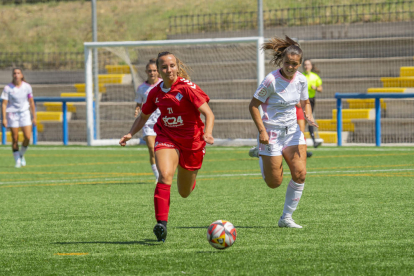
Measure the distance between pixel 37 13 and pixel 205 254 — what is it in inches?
1056

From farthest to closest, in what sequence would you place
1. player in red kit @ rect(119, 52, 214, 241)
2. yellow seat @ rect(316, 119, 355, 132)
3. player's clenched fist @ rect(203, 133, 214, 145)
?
yellow seat @ rect(316, 119, 355, 132) < player in red kit @ rect(119, 52, 214, 241) < player's clenched fist @ rect(203, 133, 214, 145)

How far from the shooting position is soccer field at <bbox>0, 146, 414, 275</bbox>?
5.20 meters

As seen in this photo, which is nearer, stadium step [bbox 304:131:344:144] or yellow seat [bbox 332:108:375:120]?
stadium step [bbox 304:131:344:144]

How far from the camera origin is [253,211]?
26.5ft

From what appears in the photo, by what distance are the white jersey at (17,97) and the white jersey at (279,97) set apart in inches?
360

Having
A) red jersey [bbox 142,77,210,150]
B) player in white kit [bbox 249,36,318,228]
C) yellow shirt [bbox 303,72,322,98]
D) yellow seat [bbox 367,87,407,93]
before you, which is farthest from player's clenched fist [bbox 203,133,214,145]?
yellow seat [bbox 367,87,407,93]

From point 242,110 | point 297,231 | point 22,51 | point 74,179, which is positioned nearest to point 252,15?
point 242,110

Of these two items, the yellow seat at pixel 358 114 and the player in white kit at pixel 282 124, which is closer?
the player in white kit at pixel 282 124

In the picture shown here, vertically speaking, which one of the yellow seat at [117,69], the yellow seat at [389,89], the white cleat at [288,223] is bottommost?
the white cleat at [288,223]

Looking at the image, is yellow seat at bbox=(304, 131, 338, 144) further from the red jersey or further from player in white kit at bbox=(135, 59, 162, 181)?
the red jersey

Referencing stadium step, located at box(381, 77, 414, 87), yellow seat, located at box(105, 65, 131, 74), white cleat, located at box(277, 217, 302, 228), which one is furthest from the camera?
yellow seat, located at box(105, 65, 131, 74)

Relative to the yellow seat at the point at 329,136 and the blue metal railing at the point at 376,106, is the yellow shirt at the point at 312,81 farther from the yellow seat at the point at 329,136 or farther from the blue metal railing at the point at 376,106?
the yellow seat at the point at 329,136

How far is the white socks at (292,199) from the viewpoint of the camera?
22.7 feet

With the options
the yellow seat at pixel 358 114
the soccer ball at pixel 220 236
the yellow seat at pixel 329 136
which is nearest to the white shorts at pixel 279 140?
the soccer ball at pixel 220 236
